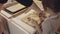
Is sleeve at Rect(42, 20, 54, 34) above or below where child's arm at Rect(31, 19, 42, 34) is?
above

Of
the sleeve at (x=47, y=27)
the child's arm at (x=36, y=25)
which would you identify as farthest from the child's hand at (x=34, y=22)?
the sleeve at (x=47, y=27)

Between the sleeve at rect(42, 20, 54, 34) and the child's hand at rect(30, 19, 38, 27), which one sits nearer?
the sleeve at rect(42, 20, 54, 34)

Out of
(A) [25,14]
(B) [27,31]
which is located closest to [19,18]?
(A) [25,14]

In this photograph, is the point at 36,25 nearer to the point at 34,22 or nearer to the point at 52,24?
the point at 34,22

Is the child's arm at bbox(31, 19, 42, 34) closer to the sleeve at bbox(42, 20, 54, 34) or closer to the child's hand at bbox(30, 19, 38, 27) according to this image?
the child's hand at bbox(30, 19, 38, 27)

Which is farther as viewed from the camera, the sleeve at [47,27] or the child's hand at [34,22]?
the child's hand at [34,22]

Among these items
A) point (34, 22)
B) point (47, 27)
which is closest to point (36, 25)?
point (34, 22)

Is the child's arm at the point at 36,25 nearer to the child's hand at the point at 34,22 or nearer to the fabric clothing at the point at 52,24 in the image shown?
the child's hand at the point at 34,22

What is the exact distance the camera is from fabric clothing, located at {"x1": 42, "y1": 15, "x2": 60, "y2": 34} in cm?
88

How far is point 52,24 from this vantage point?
0.89m

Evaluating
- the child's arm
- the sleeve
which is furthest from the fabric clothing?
the child's arm

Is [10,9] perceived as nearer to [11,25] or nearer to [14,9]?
[14,9]

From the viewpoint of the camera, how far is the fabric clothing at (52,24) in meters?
0.88

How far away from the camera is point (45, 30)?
0.95m
